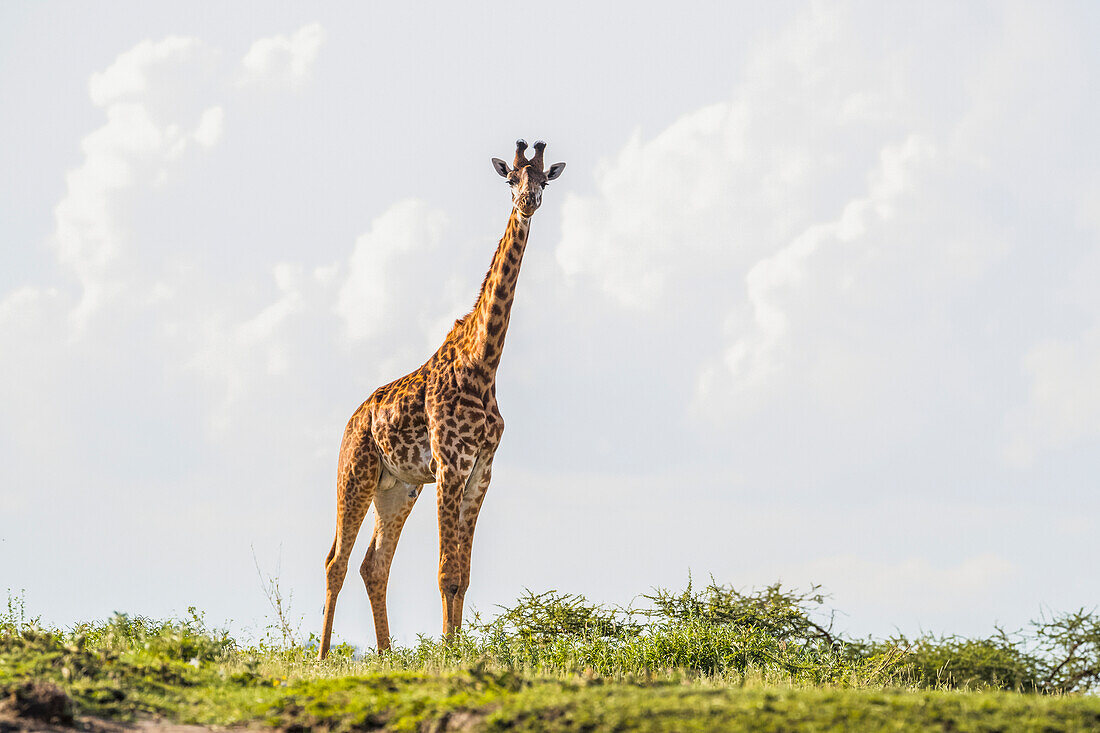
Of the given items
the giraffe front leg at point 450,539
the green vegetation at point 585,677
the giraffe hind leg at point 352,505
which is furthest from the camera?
the giraffe hind leg at point 352,505

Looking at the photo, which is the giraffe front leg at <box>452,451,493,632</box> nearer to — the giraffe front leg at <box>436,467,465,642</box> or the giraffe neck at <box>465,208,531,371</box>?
the giraffe front leg at <box>436,467,465,642</box>

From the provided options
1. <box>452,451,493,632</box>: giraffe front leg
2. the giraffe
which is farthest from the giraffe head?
<box>452,451,493,632</box>: giraffe front leg

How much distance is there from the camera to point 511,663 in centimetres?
1284

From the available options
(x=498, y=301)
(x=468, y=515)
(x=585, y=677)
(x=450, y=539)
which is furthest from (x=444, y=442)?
(x=585, y=677)

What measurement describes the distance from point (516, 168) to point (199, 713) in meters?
8.67

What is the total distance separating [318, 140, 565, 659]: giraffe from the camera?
1392 cm

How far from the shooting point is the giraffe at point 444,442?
45.7ft

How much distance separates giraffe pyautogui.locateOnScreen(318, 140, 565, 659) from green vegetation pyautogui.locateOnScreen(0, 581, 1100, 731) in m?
1.02

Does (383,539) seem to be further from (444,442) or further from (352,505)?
(444,442)

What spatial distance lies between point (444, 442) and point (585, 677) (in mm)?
5359

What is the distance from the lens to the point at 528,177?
14.6m

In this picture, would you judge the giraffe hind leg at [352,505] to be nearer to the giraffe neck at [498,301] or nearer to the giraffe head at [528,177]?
the giraffe neck at [498,301]

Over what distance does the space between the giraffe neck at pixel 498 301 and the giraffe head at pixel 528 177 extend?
0.65ft


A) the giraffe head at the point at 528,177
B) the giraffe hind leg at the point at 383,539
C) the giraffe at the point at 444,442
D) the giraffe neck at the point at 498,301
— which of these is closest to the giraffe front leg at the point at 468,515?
the giraffe at the point at 444,442
